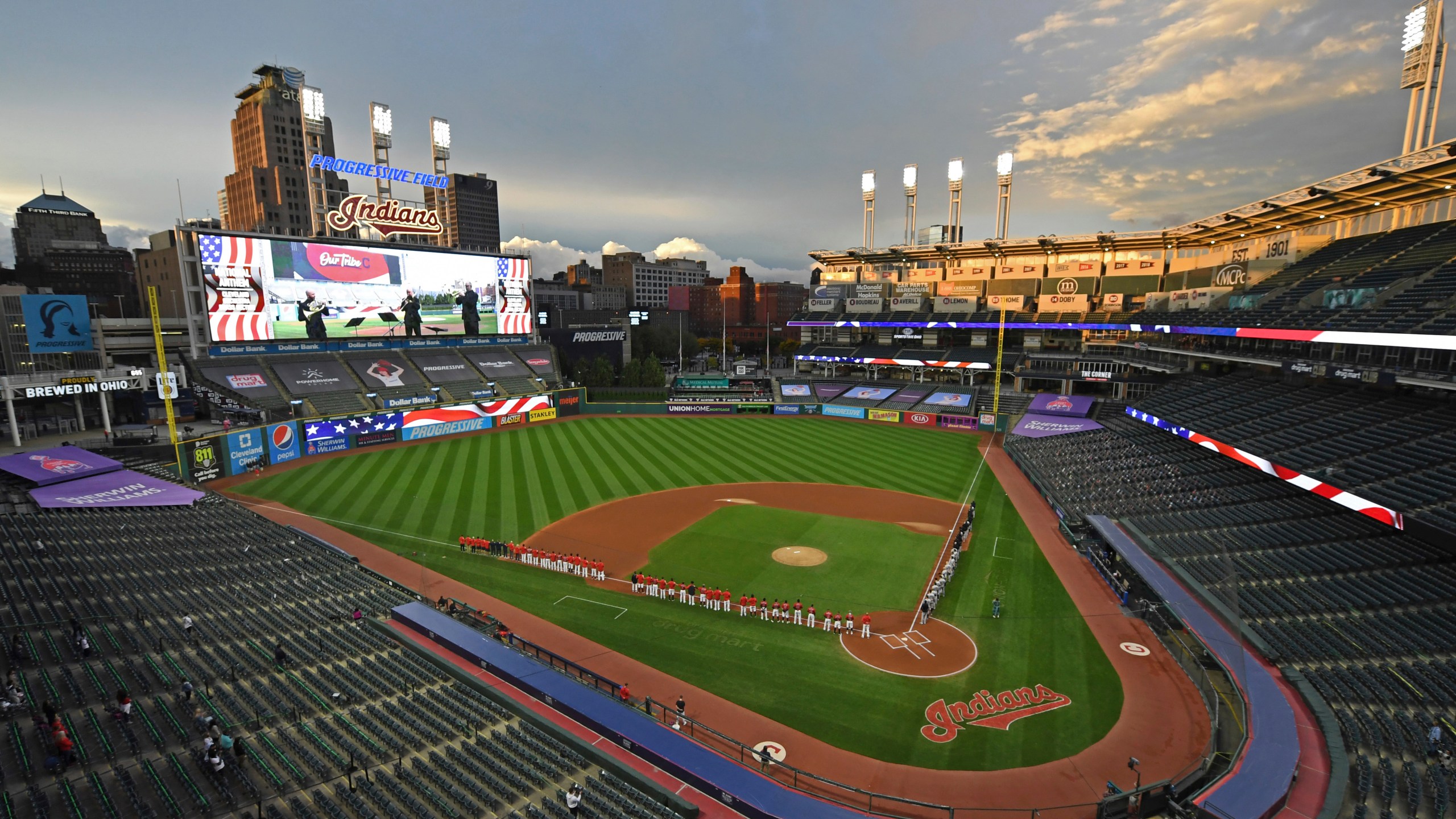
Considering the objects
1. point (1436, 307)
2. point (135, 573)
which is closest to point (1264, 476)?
point (1436, 307)

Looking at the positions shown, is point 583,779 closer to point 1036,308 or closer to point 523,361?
point 523,361

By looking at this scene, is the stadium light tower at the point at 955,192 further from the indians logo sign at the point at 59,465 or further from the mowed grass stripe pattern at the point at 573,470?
the indians logo sign at the point at 59,465

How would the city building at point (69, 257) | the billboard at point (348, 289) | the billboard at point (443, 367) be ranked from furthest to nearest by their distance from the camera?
the city building at point (69, 257), the billboard at point (443, 367), the billboard at point (348, 289)

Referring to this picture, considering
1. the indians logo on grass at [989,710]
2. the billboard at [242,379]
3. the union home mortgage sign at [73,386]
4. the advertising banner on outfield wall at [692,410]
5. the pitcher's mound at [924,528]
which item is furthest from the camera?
the advertising banner on outfield wall at [692,410]

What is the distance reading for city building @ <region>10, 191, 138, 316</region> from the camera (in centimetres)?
7412

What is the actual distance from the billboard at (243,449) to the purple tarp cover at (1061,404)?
52287 mm

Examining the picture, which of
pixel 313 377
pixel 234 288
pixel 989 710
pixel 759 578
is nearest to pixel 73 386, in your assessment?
pixel 234 288

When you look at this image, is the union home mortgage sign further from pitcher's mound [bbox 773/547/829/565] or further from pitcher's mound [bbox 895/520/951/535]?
pitcher's mound [bbox 895/520/951/535]

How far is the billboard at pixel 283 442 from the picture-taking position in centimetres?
3653

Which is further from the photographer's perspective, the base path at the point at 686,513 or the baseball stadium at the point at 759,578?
the base path at the point at 686,513

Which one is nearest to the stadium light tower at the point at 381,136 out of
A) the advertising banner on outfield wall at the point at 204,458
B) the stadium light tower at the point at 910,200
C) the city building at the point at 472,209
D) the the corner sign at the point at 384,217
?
the the corner sign at the point at 384,217

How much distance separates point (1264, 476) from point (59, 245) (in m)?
122

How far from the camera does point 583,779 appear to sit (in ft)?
37.6

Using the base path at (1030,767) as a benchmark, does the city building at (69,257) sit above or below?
above
